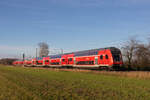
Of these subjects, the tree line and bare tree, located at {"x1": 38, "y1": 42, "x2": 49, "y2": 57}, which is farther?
bare tree, located at {"x1": 38, "y1": 42, "x2": 49, "y2": 57}

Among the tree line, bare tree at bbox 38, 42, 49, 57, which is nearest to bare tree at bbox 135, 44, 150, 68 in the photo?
the tree line

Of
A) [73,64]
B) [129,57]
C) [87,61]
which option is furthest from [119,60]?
[129,57]

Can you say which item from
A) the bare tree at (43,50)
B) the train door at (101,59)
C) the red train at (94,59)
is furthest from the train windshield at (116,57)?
the bare tree at (43,50)

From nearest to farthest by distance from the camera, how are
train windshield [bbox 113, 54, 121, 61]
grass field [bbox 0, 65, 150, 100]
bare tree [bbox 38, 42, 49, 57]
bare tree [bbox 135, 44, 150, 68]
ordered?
grass field [bbox 0, 65, 150, 100] < train windshield [bbox 113, 54, 121, 61] < bare tree [bbox 135, 44, 150, 68] < bare tree [bbox 38, 42, 49, 57]

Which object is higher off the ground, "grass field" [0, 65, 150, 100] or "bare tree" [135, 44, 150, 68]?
"bare tree" [135, 44, 150, 68]

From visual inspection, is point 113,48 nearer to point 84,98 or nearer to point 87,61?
point 87,61

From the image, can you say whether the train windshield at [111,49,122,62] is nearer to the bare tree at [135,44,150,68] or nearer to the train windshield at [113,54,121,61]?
the train windshield at [113,54,121,61]

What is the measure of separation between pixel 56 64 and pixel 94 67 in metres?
16.6

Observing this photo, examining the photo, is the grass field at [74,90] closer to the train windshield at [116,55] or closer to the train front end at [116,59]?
the train front end at [116,59]

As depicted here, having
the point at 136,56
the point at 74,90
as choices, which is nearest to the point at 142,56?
the point at 136,56

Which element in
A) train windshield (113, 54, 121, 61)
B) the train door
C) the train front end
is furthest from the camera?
the train door

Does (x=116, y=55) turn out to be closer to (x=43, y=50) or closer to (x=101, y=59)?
(x=101, y=59)

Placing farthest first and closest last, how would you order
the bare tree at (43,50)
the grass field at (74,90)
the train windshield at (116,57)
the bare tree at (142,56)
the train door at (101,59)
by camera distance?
the bare tree at (43,50) → the bare tree at (142,56) → the train door at (101,59) → the train windshield at (116,57) → the grass field at (74,90)

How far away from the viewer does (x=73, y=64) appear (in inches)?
1329
